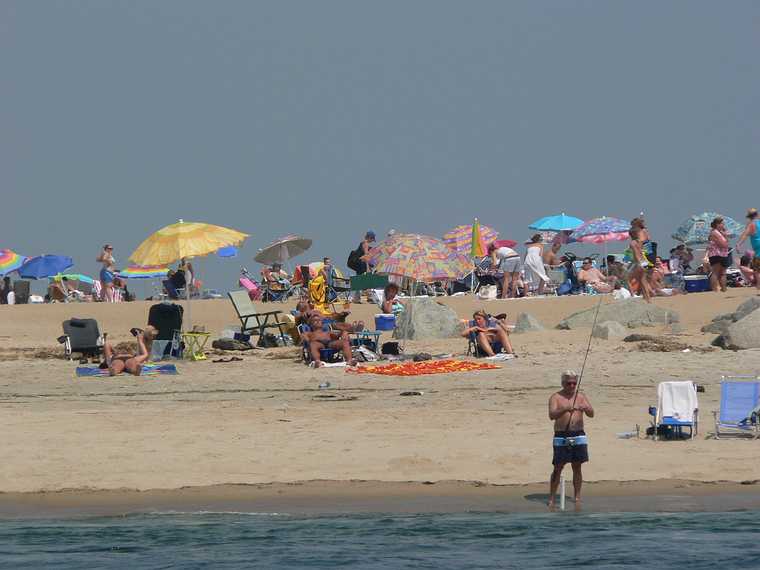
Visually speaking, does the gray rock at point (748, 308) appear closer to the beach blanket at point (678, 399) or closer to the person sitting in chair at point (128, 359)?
the beach blanket at point (678, 399)

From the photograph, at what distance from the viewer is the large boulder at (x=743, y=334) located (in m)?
17.2

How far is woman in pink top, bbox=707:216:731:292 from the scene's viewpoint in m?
22.0

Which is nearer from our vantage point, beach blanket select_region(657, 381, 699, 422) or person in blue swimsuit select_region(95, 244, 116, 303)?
beach blanket select_region(657, 381, 699, 422)

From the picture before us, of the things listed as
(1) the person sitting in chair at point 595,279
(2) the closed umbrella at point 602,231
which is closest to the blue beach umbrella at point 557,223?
(2) the closed umbrella at point 602,231

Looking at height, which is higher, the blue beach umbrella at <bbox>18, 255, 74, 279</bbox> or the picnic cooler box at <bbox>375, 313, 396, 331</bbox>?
the blue beach umbrella at <bbox>18, 255, 74, 279</bbox>

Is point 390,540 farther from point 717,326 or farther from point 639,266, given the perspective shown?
point 639,266

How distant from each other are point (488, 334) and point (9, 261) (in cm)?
1626

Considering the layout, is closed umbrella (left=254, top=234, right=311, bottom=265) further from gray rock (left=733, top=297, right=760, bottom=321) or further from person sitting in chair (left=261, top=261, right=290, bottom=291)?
gray rock (left=733, top=297, right=760, bottom=321)

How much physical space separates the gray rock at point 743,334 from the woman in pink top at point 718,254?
4.52 metres

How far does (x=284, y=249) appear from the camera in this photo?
91.2ft

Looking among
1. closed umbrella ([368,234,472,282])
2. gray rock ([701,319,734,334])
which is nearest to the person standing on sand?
gray rock ([701,319,734,334])

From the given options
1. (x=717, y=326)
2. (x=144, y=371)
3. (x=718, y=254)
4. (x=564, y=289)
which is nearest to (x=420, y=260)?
(x=717, y=326)

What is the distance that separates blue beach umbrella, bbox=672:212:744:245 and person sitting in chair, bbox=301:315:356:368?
13352 millimetres

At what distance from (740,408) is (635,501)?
76.7 inches
